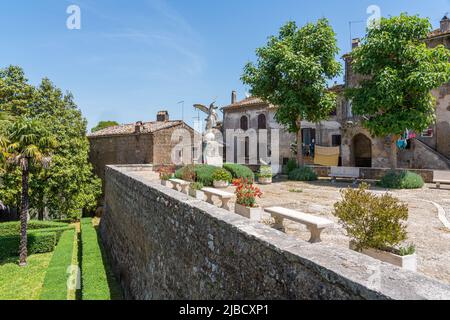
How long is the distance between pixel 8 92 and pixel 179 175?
17.9 metres

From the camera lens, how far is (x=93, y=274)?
1106 cm

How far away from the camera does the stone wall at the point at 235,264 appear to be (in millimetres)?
2518

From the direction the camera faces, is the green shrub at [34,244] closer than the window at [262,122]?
Yes

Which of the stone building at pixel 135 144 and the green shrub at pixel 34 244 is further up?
the stone building at pixel 135 144

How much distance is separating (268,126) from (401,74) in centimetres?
1621

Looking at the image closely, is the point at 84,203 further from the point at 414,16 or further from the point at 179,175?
the point at 414,16

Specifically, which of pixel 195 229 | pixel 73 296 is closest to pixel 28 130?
pixel 73 296

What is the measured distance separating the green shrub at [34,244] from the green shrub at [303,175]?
1431 centimetres

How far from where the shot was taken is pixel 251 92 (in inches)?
772

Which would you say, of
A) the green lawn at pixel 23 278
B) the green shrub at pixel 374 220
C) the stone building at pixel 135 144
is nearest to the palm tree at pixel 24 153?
the green lawn at pixel 23 278

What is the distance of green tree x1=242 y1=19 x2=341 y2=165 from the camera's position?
17.2 meters

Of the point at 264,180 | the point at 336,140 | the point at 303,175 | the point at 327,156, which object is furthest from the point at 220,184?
the point at 336,140

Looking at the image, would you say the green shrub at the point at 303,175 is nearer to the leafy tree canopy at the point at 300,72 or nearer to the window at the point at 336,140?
the leafy tree canopy at the point at 300,72

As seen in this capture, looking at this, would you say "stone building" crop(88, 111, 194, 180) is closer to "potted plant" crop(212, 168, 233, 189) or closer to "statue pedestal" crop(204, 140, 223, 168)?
"statue pedestal" crop(204, 140, 223, 168)
